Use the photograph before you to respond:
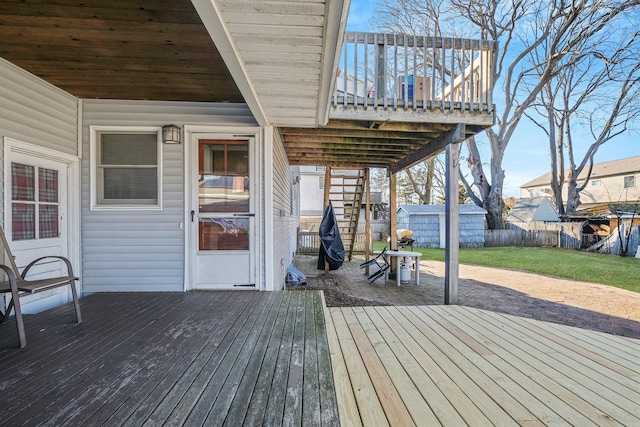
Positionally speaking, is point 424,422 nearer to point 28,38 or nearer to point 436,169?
point 28,38

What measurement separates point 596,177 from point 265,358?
3575cm

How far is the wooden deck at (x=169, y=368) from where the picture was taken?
1.51 metres

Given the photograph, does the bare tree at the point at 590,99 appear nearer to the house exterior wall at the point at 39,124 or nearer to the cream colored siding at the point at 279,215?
the cream colored siding at the point at 279,215

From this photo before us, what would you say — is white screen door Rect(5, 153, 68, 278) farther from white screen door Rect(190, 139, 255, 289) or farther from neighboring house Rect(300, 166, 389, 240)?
neighboring house Rect(300, 166, 389, 240)

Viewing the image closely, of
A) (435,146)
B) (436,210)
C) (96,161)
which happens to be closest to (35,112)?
(96,161)

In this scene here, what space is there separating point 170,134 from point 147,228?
1225 millimetres

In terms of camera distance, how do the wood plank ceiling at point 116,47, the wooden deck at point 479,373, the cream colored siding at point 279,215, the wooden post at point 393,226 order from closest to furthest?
the wooden deck at point 479,373 → the wood plank ceiling at point 116,47 → the cream colored siding at point 279,215 → the wooden post at point 393,226

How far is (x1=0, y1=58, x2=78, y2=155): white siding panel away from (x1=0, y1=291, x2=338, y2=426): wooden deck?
1832mm

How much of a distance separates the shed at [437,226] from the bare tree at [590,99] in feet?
20.4

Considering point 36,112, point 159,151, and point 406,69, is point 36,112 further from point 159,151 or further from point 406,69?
point 406,69

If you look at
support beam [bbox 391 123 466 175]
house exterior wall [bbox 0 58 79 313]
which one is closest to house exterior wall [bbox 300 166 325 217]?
support beam [bbox 391 123 466 175]

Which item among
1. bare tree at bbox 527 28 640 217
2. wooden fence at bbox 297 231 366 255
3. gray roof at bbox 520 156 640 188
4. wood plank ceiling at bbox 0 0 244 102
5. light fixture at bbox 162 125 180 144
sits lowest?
wooden fence at bbox 297 231 366 255

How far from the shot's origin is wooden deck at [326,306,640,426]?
1667mm

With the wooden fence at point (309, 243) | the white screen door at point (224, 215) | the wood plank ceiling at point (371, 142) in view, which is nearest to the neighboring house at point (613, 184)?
the wooden fence at point (309, 243)
